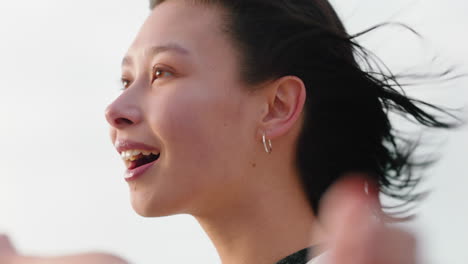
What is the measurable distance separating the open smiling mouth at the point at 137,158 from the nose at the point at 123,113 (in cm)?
9

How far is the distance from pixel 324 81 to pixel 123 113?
27.4 inches

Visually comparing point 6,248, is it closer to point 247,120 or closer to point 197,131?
point 197,131

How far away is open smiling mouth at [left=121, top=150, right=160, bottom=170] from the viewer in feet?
8.28

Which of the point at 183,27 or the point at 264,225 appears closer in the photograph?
the point at 264,225

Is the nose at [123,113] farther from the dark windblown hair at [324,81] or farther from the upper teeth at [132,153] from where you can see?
the dark windblown hair at [324,81]

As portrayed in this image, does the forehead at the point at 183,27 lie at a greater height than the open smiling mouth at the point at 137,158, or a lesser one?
greater

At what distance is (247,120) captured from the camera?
8.38ft

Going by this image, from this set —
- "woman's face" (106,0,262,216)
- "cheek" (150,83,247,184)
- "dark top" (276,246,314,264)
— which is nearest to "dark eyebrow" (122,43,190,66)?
"woman's face" (106,0,262,216)

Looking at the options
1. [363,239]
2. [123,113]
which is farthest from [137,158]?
[363,239]

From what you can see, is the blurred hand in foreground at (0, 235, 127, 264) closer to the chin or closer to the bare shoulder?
the bare shoulder

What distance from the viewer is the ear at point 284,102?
2582 mm

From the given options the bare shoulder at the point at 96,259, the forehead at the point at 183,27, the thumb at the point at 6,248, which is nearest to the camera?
the bare shoulder at the point at 96,259

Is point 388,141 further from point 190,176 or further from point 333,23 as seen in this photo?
point 190,176

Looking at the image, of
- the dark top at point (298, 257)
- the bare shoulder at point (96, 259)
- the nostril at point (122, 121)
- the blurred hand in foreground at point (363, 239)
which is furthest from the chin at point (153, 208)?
the blurred hand in foreground at point (363, 239)
